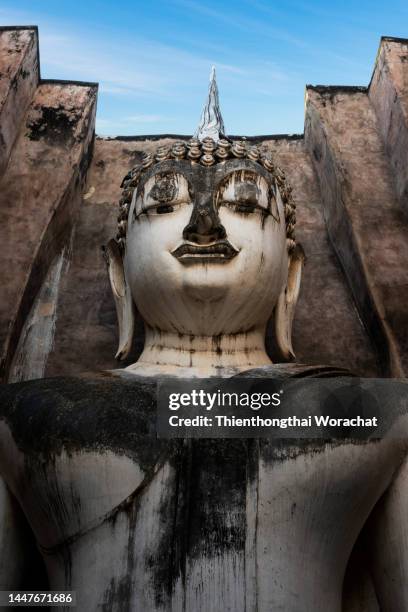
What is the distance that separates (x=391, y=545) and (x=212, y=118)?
10.8 feet

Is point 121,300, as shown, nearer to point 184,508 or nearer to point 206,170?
point 206,170

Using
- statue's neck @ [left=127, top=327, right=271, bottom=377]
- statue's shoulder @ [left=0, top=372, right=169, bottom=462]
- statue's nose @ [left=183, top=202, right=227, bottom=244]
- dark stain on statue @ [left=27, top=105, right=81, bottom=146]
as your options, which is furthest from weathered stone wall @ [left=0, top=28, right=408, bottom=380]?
statue's nose @ [left=183, top=202, right=227, bottom=244]

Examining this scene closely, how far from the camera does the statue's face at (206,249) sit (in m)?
3.12

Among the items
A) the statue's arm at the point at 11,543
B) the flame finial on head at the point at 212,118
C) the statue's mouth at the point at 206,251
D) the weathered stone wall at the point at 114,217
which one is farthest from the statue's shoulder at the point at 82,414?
the flame finial on head at the point at 212,118

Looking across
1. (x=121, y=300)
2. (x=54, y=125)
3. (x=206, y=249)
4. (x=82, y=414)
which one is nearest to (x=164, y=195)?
(x=206, y=249)

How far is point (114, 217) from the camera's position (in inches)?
202

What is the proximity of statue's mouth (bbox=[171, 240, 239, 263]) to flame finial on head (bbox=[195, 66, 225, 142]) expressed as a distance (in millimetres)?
1371

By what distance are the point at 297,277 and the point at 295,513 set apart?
1.71 meters

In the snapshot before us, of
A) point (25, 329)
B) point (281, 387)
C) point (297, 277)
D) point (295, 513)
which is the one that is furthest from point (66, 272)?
point (295, 513)

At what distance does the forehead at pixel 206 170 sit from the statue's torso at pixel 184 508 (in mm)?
1231

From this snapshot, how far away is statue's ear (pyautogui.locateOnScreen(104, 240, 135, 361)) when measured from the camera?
3.61m

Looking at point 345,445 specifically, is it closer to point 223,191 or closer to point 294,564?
point 294,564

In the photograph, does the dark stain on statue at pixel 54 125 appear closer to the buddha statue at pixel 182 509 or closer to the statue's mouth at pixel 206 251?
the statue's mouth at pixel 206 251

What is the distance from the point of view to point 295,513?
2461 millimetres
